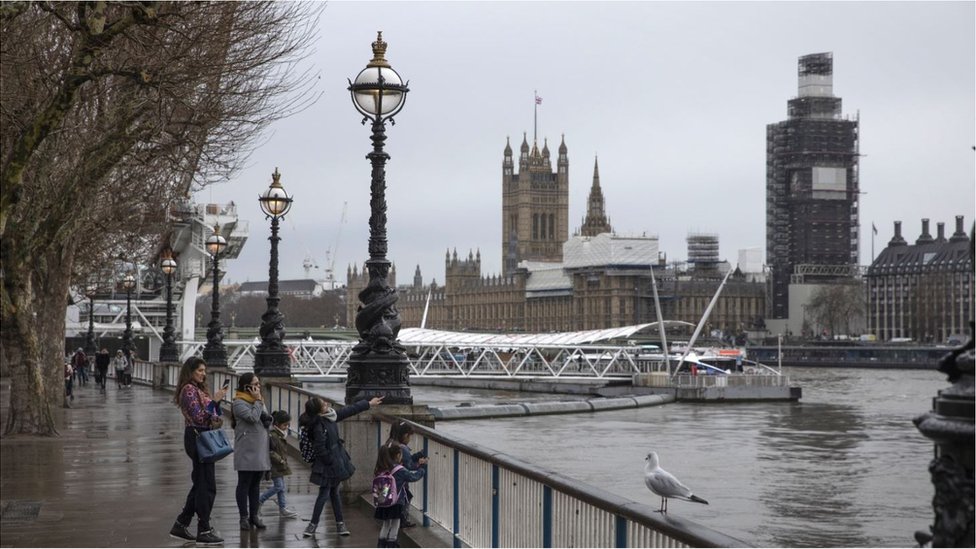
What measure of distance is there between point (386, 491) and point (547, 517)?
254 cm

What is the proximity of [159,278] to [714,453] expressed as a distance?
56.3m

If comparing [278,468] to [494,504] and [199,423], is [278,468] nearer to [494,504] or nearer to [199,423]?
[199,423]

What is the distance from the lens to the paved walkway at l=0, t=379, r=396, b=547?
12.3m

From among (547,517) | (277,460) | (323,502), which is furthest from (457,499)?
(547,517)

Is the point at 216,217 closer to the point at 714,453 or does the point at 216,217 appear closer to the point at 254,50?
the point at 714,453

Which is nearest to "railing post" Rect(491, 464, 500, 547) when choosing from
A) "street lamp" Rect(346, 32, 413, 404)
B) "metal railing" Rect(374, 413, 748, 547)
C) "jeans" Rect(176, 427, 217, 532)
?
"metal railing" Rect(374, 413, 748, 547)

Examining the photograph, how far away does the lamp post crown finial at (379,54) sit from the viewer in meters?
15.0

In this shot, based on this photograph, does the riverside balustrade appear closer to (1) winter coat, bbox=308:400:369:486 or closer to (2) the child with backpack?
(2) the child with backpack

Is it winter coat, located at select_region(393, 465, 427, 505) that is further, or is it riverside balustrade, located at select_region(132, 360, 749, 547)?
winter coat, located at select_region(393, 465, 427, 505)

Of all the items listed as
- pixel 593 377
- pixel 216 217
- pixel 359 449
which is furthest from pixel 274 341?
pixel 593 377

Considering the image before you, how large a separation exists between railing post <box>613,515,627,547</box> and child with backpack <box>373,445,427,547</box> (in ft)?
12.9

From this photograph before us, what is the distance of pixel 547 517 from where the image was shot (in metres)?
8.54

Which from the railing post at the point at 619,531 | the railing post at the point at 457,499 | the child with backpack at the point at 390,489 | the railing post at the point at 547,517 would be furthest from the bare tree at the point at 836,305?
the railing post at the point at 619,531

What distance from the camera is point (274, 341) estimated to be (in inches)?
1046
